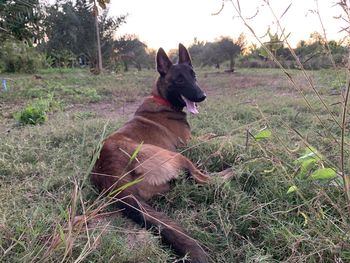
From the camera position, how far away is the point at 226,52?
16562 millimetres

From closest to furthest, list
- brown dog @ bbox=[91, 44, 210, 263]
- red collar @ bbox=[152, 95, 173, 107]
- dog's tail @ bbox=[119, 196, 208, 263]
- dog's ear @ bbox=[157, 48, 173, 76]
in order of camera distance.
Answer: dog's tail @ bbox=[119, 196, 208, 263], brown dog @ bbox=[91, 44, 210, 263], red collar @ bbox=[152, 95, 173, 107], dog's ear @ bbox=[157, 48, 173, 76]

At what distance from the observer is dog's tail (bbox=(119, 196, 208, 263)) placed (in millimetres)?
1490

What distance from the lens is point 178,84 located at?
3.27 meters

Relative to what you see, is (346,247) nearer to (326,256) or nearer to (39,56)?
(326,256)

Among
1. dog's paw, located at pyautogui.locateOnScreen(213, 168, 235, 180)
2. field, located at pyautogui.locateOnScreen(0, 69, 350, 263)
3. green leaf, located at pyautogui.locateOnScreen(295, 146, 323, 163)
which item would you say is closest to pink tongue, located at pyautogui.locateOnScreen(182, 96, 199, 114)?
field, located at pyautogui.locateOnScreen(0, 69, 350, 263)

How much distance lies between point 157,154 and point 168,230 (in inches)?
29.4

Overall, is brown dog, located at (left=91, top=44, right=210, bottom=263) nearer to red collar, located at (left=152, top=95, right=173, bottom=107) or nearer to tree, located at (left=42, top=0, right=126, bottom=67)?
red collar, located at (left=152, top=95, right=173, bottom=107)

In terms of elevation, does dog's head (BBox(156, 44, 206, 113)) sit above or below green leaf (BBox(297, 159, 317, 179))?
above

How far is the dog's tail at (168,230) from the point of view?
1490mm

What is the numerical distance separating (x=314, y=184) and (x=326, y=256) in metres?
0.58

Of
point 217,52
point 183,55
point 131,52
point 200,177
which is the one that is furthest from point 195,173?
point 131,52

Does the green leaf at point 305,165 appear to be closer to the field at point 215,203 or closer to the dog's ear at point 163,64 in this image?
the field at point 215,203

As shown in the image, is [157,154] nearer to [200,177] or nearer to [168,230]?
[200,177]

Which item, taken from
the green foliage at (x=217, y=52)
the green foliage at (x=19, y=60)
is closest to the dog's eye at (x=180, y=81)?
the green foliage at (x=19, y=60)
